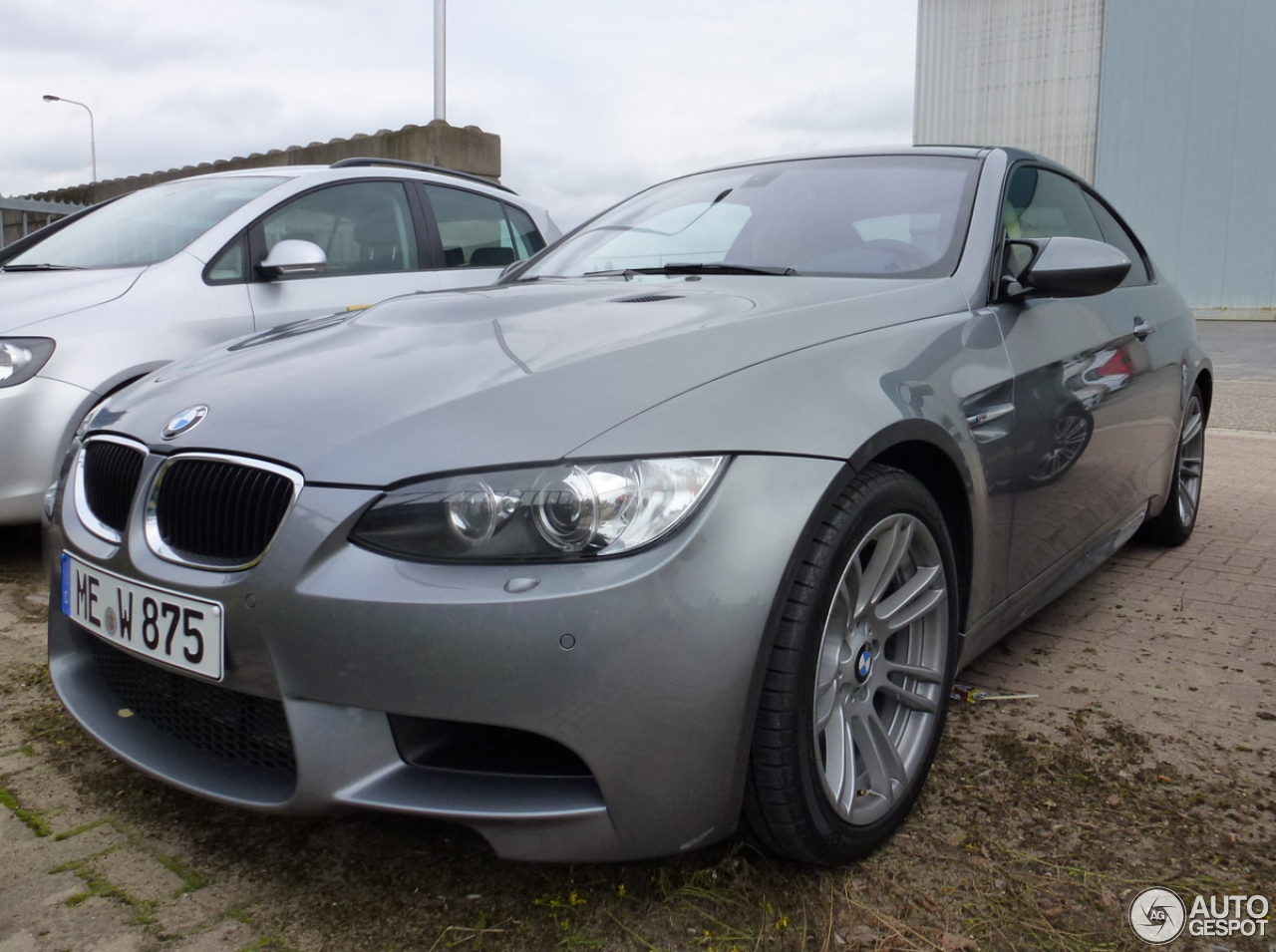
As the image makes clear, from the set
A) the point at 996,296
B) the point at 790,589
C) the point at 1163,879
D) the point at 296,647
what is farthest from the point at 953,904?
the point at 996,296

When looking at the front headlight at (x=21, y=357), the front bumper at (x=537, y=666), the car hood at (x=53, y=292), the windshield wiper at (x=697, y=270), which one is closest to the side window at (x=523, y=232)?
the car hood at (x=53, y=292)

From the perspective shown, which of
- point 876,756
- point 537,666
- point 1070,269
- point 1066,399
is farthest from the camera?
point 1066,399

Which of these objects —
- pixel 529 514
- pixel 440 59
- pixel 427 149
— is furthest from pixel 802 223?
pixel 440 59

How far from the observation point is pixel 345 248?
4.71 metres

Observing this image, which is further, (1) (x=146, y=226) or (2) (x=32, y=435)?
(1) (x=146, y=226)

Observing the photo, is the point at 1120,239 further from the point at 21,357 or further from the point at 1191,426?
the point at 21,357

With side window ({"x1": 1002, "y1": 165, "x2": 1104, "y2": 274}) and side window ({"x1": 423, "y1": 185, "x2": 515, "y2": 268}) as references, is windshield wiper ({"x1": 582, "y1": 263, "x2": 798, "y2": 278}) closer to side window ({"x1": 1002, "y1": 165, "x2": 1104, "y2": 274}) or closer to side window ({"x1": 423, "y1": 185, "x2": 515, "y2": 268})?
side window ({"x1": 1002, "y1": 165, "x2": 1104, "y2": 274})

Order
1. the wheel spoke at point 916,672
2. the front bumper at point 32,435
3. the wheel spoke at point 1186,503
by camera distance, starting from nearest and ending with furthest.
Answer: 1. the wheel spoke at point 916,672
2. the front bumper at point 32,435
3. the wheel spoke at point 1186,503

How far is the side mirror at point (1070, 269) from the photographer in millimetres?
2457

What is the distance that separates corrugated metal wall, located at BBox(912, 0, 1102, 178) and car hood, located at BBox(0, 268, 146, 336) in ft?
65.3

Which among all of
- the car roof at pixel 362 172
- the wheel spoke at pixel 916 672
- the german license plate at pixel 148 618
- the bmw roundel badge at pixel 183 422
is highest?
the car roof at pixel 362 172

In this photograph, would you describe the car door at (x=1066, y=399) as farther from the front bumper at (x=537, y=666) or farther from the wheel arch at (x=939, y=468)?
the front bumper at (x=537, y=666)

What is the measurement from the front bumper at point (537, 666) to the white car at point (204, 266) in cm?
231

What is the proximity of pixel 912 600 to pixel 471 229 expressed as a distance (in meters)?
3.79
